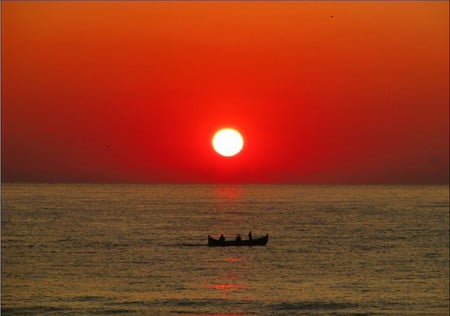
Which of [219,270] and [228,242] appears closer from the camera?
[219,270]

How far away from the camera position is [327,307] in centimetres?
4691

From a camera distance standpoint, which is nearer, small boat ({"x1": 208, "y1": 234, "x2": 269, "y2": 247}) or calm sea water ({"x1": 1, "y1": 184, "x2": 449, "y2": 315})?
calm sea water ({"x1": 1, "y1": 184, "x2": 449, "y2": 315})

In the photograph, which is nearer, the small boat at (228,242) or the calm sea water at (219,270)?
the calm sea water at (219,270)

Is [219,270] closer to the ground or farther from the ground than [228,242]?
closer to the ground

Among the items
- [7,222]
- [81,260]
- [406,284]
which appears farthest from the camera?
[7,222]

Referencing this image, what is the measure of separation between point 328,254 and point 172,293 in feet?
93.4

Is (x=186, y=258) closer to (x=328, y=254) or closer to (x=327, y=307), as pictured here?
(x=328, y=254)

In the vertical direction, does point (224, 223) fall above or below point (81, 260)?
above

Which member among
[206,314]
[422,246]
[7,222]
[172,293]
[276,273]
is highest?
[7,222]

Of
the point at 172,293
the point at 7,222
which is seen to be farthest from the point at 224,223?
the point at 172,293

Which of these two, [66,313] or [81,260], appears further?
[81,260]

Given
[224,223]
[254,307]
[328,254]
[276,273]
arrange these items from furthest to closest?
1. [224,223]
2. [328,254]
3. [276,273]
4. [254,307]

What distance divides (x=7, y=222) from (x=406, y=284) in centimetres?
7299

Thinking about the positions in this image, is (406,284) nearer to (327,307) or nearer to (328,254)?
(327,307)
